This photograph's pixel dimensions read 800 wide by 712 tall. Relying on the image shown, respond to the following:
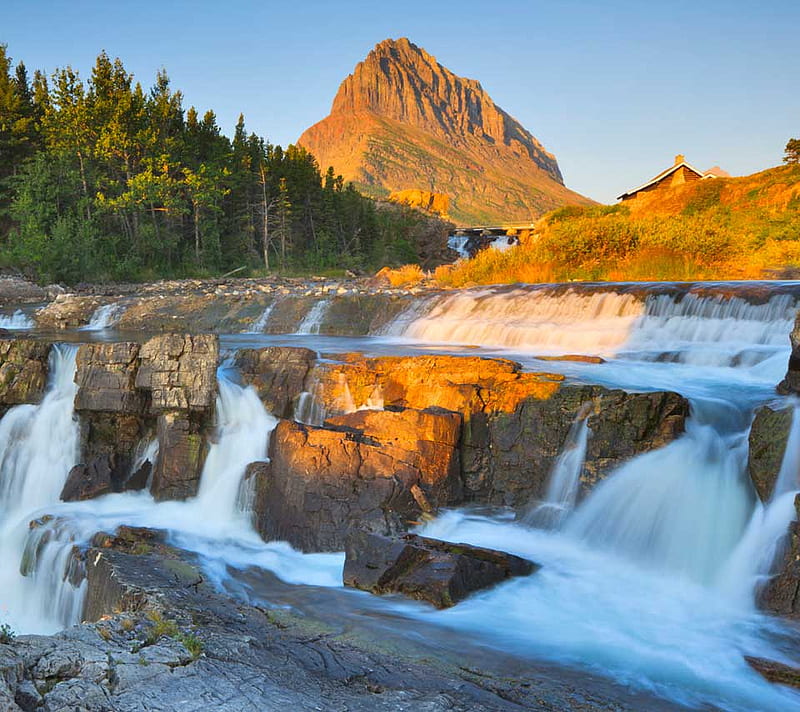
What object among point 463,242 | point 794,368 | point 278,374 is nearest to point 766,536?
point 794,368

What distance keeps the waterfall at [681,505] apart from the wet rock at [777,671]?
1.36m

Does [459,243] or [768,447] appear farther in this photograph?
[459,243]

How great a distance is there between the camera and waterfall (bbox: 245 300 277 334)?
17438 mm

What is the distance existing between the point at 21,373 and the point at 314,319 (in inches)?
323

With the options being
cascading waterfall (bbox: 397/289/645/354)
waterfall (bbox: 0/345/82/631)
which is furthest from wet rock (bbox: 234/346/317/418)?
cascading waterfall (bbox: 397/289/645/354)

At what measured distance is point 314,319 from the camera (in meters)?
17.3

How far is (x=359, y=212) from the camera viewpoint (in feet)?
177

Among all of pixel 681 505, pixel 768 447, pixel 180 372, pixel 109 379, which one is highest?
pixel 180 372

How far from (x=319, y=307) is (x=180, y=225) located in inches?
921

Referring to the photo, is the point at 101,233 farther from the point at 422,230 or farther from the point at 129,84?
the point at 422,230

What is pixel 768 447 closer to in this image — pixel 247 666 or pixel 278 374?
pixel 247 666

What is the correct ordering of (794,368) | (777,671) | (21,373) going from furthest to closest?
(21,373) < (794,368) < (777,671)

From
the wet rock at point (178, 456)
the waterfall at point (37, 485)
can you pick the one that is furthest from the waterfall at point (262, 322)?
the wet rock at point (178, 456)

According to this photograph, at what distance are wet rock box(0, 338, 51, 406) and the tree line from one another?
63.2 feet
